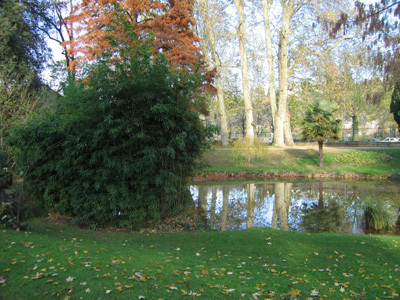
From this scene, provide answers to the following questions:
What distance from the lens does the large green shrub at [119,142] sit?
791 cm

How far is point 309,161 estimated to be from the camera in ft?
84.1

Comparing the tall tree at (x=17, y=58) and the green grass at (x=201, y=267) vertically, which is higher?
the tall tree at (x=17, y=58)

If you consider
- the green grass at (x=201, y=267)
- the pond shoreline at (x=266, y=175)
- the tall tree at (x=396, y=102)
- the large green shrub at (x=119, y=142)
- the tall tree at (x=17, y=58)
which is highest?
the tall tree at (x=17, y=58)

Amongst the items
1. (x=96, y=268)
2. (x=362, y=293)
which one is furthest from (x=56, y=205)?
(x=362, y=293)

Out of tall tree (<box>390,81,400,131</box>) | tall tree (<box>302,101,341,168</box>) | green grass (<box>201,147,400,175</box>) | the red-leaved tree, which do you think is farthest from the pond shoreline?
the red-leaved tree

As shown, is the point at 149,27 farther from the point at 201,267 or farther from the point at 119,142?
the point at 201,267

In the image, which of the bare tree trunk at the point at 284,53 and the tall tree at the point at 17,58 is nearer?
the tall tree at the point at 17,58

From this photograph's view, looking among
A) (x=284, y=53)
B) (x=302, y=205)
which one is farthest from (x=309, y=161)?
(x=302, y=205)

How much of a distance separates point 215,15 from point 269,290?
29270 millimetres

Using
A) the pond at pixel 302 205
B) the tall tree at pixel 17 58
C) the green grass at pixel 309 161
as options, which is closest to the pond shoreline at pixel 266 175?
the green grass at pixel 309 161

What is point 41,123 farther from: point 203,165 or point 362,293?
point 362,293

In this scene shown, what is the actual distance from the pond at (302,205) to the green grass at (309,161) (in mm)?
3531

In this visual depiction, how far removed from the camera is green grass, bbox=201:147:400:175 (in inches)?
916

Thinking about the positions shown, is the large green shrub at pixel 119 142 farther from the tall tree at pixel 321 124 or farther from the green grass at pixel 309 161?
the tall tree at pixel 321 124
